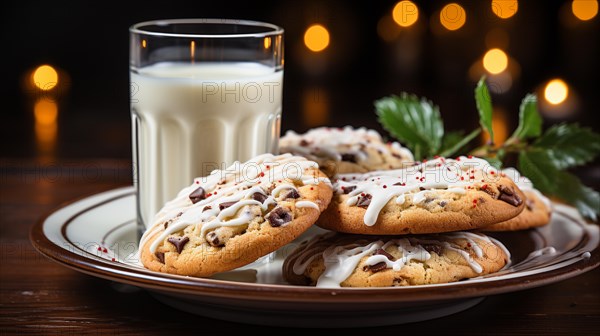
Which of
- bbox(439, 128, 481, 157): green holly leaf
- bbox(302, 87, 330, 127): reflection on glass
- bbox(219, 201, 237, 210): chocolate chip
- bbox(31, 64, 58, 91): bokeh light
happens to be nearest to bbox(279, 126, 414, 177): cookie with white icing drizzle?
bbox(439, 128, 481, 157): green holly leaf

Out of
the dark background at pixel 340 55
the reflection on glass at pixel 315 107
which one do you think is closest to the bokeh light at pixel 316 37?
the dark background at pixel 340 55

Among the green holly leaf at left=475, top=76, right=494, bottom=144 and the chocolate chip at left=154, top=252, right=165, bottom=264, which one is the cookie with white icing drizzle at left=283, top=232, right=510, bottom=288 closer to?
the chocolate chip at left=154, top=252, right=165, bottom=264

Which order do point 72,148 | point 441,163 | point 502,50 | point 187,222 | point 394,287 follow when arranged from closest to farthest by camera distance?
point 394,287, point 187,222, point 441,163, point 72,148, point 502,50

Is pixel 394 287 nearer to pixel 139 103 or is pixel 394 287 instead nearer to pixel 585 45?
pixel 139 103

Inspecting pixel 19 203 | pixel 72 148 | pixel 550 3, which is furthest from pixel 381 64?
pixel 19 203

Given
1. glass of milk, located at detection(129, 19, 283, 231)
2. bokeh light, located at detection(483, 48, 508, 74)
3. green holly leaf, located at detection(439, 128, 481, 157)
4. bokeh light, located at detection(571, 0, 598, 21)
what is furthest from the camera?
bokeh light, located at detection(483, 48, 508, 74)

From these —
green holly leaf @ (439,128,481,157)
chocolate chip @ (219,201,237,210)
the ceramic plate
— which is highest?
chocolate chip @ (219,201,237,210)
